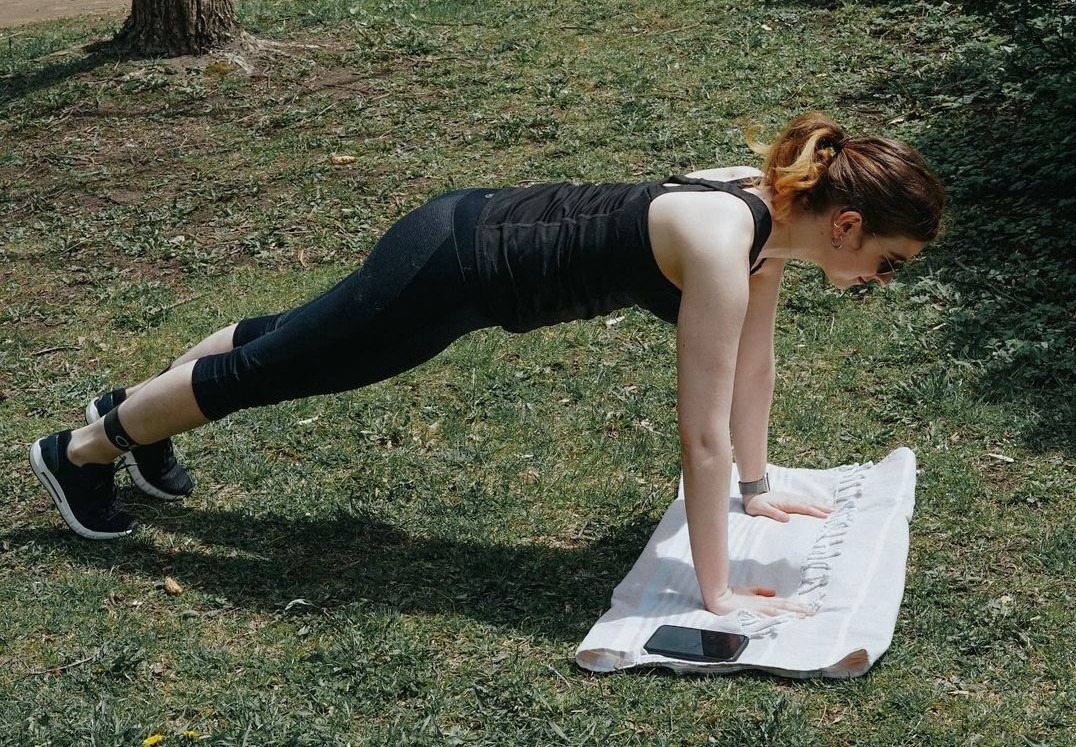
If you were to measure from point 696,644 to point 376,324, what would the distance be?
3.96 ft

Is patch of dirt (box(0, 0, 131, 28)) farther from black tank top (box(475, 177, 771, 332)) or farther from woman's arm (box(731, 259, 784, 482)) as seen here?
woman's arm (box(731, 259, 784, 482))

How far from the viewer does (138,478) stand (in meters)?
4.14

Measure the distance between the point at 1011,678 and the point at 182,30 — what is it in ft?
24.4

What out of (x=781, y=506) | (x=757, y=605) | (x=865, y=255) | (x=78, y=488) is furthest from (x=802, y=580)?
(x=78, y=488)

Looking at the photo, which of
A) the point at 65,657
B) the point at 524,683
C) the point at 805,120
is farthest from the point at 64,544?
the point at 805,120

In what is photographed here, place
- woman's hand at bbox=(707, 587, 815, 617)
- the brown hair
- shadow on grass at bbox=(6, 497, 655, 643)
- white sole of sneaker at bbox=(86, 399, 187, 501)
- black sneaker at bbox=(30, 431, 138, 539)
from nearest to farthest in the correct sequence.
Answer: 1. the brown hair
2. woman's hand at bbox=(707, 587, 815, 617)
3. shadow on grass at bbox=(6, 497, 655, 643)
4. black sneaker at bbox=(30, 431, 138, 539)
5. white sole of sneaker at bbox=(86, 399, 187, 501)

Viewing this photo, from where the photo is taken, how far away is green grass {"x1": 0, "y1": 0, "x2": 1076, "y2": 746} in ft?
10.5

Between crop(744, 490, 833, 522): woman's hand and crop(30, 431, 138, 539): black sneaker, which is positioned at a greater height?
crop(30, 431, 138, 539): black sneaker

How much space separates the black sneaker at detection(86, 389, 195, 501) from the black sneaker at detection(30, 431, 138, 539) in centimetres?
16

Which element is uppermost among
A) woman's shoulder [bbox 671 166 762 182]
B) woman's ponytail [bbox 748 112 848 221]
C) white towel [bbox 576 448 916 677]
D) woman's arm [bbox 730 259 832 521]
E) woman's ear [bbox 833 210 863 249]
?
woman's ponytail [bbox 748 112 848 221]

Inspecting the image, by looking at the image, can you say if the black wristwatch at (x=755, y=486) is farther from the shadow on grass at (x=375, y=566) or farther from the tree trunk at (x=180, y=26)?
the tree trunk at (x=180, y=26)

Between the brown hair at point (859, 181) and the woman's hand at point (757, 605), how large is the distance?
1.03 meters

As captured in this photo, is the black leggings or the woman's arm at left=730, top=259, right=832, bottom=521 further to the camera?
the woman's arm at left=730, top=259, right=832, bottom=521

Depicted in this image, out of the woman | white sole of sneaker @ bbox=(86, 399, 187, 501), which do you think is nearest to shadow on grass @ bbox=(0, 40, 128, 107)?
white sole of sneaker @ bbox=(86, 399, 187, 501)
